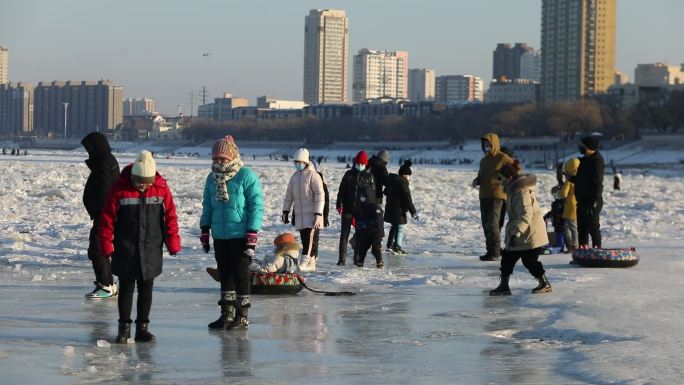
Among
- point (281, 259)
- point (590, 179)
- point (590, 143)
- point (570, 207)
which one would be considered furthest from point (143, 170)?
point (570, 207)

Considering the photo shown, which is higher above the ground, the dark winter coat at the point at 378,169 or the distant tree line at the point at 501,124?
the distant tree line at the point at 501,124

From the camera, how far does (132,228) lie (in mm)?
7859

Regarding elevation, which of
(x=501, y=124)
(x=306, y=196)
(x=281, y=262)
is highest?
(x=501, y=124)

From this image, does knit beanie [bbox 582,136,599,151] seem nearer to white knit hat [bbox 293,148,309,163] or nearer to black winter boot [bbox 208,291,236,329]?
white knit hat [bbox 293,148,309,163]

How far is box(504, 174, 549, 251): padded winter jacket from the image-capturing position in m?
10.6

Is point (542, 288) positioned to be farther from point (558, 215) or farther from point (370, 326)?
point (558, 215)

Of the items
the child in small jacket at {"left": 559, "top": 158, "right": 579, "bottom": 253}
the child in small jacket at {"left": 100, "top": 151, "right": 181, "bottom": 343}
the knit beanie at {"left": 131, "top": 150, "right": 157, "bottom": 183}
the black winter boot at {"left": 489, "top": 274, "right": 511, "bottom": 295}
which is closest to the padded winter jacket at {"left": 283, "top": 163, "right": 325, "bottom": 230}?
the black winter boot at {"left": 489, "top": 274, "right": 511, "bottom": 295}

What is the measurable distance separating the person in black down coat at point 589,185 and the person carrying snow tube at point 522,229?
255cm

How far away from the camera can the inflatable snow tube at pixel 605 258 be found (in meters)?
13.1

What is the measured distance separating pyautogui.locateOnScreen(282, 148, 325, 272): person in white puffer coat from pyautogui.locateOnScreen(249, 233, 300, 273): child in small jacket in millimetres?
1465

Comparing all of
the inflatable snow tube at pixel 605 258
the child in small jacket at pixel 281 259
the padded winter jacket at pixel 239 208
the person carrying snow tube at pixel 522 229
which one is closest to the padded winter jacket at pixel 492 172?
the inflatable snow tube at pixel 605 258

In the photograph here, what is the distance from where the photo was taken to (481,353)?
7.68 meters

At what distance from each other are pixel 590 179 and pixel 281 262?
13.2 feet

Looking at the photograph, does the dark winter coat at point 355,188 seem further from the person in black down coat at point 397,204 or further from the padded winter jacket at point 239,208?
the padded winter jacket at point 239,208
